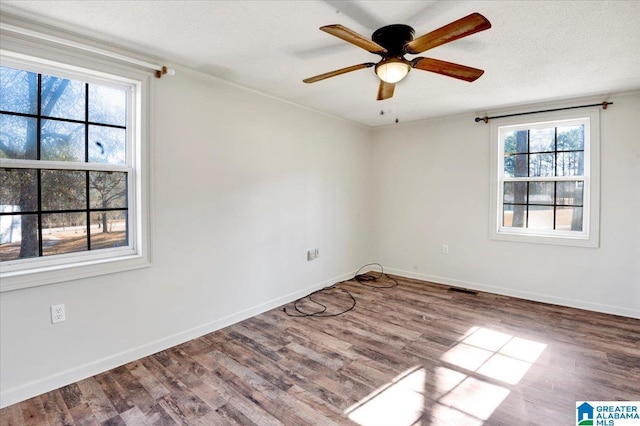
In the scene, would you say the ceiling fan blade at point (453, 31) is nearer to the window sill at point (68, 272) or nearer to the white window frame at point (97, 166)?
the white window frame at point (97, 166)

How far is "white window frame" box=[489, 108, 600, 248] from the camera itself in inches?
137

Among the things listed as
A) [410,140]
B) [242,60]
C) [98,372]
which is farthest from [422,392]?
[410,140]

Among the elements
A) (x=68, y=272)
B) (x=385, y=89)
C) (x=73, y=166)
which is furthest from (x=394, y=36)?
(x=68, y=272)

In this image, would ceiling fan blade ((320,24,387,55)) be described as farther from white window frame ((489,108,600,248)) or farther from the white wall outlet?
white window frame ((489,108,600,248))

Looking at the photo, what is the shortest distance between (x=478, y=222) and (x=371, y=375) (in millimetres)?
2795

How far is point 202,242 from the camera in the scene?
291 cm

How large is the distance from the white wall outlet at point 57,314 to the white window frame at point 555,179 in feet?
14.5

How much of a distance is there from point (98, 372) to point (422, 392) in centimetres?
226

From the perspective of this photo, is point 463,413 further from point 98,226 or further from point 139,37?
point 139,37

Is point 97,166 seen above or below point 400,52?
below

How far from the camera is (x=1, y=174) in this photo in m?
2.00

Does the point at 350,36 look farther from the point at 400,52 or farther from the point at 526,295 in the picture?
the point at 526,295

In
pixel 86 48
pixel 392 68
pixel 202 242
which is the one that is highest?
pixel 86 48

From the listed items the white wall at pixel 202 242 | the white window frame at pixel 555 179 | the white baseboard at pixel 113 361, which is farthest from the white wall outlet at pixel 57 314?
the white window frame at pixel 555 179
